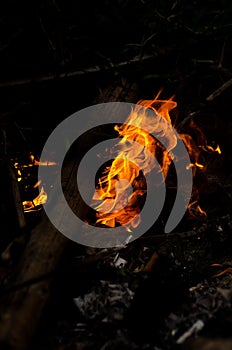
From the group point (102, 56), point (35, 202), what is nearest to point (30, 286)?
point (35, 202)

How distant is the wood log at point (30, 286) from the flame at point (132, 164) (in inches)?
24.2

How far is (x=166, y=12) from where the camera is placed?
4102 millimetres

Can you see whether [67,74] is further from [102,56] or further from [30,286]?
[30,286]

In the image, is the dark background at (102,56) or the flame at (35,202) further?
the flame at (35,202)

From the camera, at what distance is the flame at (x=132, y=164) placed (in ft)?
13.7

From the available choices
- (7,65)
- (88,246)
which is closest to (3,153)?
(7,65)

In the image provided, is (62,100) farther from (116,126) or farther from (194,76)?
(194,76)

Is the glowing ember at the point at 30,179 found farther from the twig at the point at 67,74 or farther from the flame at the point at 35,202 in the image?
the twig at the point at 67,74

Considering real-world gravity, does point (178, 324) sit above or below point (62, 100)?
below

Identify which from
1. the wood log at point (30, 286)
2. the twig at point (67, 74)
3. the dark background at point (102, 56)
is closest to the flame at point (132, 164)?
the dark background at point (102, 56)

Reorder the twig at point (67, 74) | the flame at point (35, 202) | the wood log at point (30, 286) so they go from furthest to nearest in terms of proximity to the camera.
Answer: the flame at point (35, 202)
the twig at point (67, 74)
the wood log at point (30, 286)

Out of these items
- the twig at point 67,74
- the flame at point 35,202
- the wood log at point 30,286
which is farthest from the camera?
the flame at point 35,202

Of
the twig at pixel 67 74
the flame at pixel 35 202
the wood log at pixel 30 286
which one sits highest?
the twig at pixel 67 74

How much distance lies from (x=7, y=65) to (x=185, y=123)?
7.53 ft
